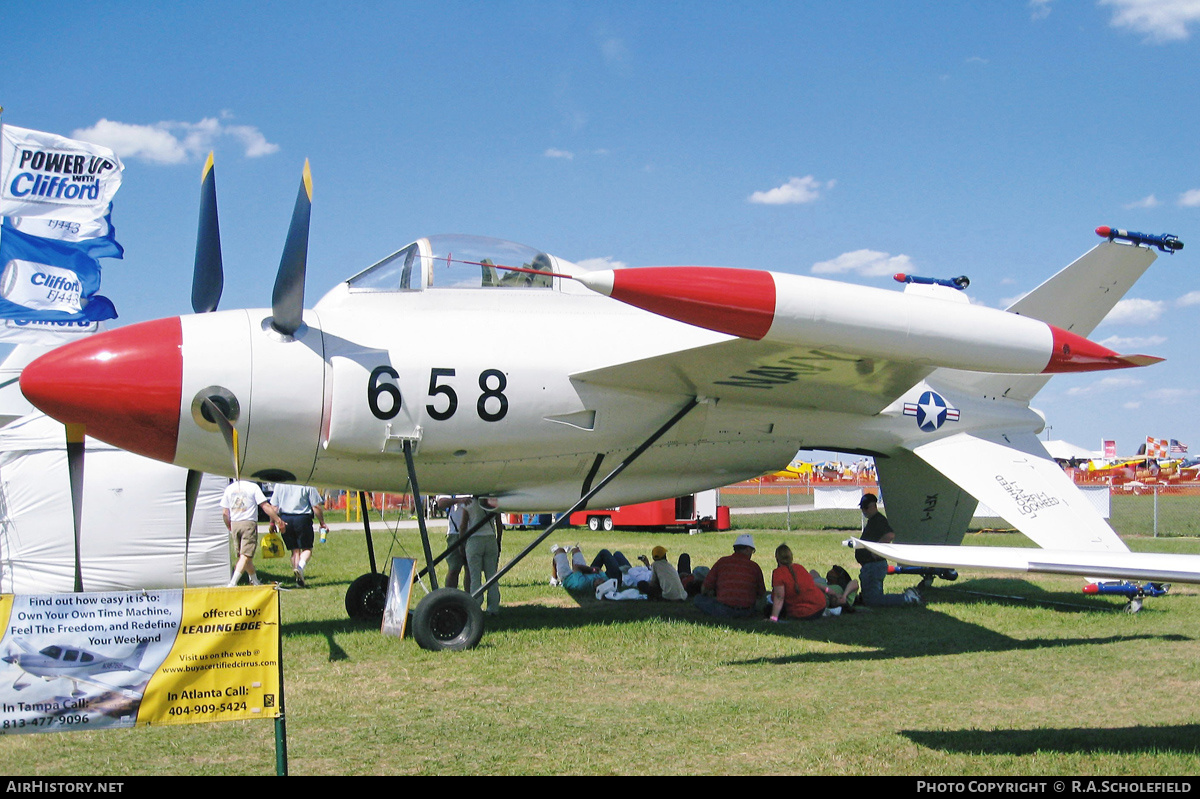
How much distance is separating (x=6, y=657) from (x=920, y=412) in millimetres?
9931

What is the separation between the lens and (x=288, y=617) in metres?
11.5

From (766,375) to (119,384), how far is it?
6.09 m

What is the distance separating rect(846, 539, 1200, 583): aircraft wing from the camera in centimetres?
481

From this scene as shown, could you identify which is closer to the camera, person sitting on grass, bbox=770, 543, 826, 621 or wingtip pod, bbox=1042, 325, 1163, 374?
wingtip pod, bbox=1042, 325, 1163, 374

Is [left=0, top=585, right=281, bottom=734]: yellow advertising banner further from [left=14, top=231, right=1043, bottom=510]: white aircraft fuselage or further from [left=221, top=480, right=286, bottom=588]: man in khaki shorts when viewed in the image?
[left=221, top=480, right=286, bottom=588]: man in khaki shorts

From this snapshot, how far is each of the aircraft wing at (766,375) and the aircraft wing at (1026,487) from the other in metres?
1.47

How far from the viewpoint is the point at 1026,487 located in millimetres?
10688

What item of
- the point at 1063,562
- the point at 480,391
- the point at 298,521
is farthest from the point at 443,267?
the point at 298,521

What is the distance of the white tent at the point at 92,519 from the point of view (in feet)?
43.4

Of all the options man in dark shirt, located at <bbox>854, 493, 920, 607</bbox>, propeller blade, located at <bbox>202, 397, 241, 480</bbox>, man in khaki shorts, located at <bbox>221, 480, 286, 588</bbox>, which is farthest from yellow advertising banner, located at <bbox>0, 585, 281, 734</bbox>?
man in khaki shorts, located at <bbox>221, 480, 286, 588</bbox>

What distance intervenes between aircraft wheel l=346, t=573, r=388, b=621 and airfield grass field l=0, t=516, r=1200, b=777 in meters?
0.22

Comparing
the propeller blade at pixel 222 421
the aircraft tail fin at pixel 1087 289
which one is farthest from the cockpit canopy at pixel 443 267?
the aircraft tail fin at pixel 1087 289

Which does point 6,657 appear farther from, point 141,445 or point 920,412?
point 920,412

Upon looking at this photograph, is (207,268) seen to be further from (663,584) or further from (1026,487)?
(1026,487)
